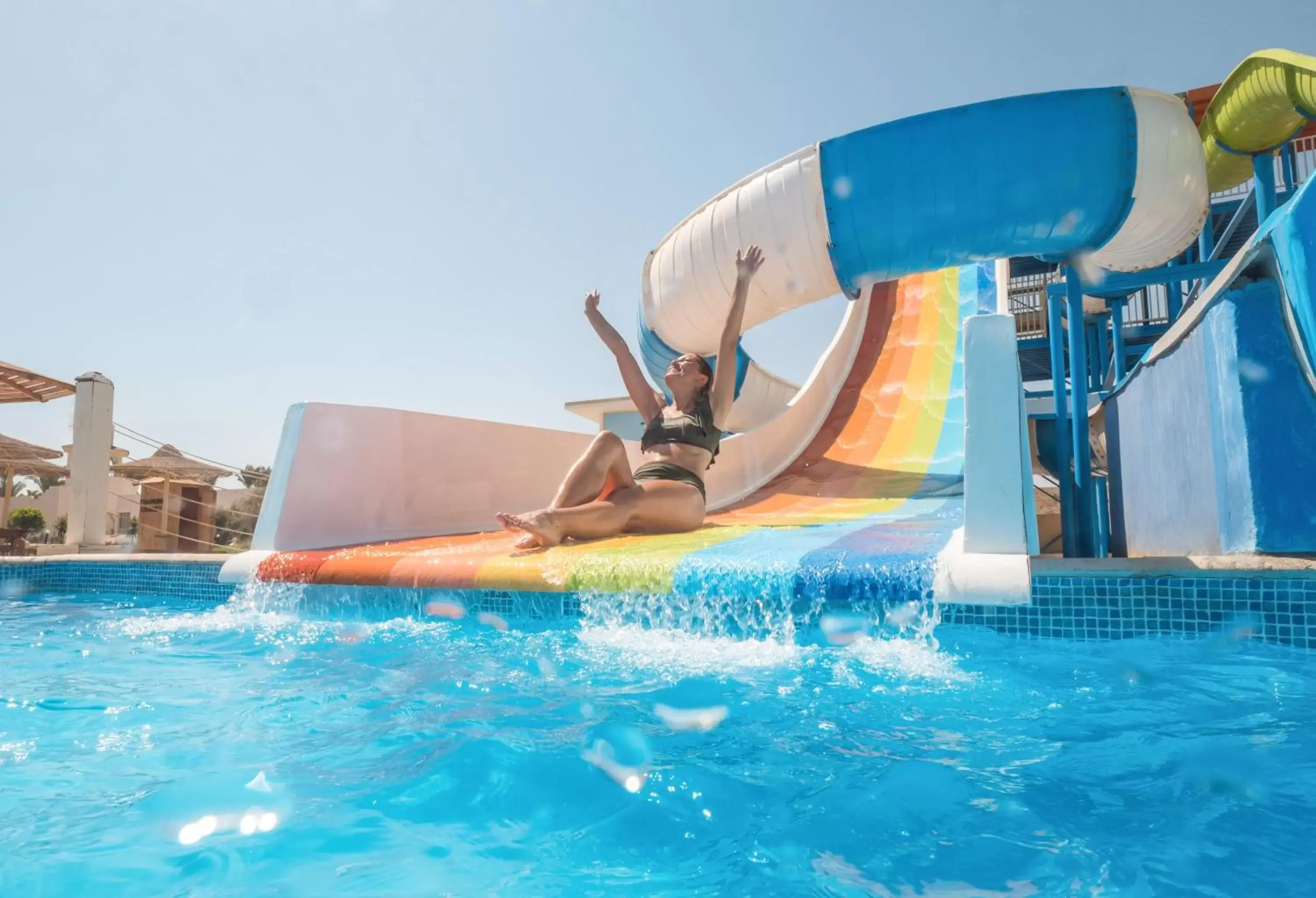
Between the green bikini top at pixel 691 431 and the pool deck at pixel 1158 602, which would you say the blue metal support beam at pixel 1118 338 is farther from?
the pool deck at pixel 1158 602

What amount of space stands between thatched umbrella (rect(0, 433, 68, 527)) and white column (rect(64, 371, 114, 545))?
2.83m

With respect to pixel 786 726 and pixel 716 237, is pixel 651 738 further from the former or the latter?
pixel 716 237

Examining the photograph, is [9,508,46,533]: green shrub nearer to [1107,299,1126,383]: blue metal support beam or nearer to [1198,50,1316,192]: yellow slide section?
[1107,299,1126,383]: blue metal support beam

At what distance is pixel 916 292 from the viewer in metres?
8.12

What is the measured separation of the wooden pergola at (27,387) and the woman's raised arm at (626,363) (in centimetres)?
679

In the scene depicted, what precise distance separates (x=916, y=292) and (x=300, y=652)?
24.0ft

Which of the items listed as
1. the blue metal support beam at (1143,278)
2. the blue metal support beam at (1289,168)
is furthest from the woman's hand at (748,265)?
the blue metal support beam at (1289,168)

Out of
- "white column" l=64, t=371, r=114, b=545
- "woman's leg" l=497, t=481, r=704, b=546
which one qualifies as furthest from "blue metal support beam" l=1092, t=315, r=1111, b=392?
"white column" l=64, t=371, r=114, b=545

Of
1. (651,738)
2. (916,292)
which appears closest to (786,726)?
A: (651,738)

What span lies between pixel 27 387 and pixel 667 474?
872 cm

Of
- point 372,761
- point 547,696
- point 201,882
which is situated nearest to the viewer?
point 201,882

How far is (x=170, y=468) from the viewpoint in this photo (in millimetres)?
9812

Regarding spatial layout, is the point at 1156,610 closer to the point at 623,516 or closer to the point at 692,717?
the point at 692,717

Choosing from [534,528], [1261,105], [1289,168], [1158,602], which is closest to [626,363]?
[534,528]
